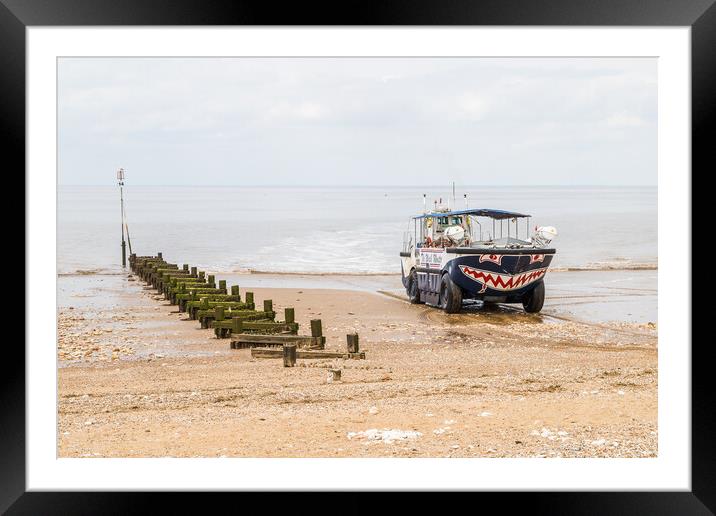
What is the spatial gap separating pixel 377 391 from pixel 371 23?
5.98 meters

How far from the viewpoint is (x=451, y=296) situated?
19.9 m

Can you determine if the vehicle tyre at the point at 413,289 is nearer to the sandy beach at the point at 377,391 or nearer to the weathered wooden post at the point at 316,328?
the sandy beach at the point at 377,391

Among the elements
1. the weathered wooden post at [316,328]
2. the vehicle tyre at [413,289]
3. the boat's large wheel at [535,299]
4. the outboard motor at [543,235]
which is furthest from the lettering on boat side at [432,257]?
the weathered wooden post at [316,328]

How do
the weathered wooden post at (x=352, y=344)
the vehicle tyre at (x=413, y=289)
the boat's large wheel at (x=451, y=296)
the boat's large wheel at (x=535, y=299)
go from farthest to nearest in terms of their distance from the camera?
the vehicle tyre at (x=413, y=289) → the boat's large wheel at (x=535, y=299) → the boat's large wheel at (x=451, y=296) → the weathered wooden post at (x=352, y=344)

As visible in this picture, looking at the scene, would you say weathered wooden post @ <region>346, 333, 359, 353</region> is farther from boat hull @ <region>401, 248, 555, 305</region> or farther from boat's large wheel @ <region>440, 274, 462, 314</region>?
boat's large wheel @ <region>440, 274, 462, 314</region>

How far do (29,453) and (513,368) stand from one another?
26.6 ft

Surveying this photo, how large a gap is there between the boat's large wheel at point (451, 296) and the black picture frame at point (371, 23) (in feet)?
45.3

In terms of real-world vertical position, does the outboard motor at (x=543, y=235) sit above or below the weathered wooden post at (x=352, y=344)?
above

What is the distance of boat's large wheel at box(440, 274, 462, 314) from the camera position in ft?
65.0

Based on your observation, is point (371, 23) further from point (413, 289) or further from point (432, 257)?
point (413, 289)

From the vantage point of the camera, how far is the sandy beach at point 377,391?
342 inches

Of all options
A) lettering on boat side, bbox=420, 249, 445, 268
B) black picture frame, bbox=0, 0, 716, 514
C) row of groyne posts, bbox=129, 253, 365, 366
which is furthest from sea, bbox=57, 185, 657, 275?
black picture frame, bbox=0, 0, 716, 514

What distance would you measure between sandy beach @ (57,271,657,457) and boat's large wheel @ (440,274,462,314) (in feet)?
1.08

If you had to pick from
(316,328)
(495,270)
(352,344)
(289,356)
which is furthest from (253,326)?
(495,270)
